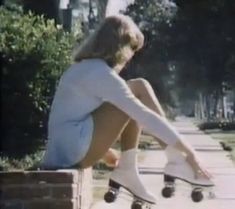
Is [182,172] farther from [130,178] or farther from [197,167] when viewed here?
[130,178]

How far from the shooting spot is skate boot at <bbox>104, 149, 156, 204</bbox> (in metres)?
5.23

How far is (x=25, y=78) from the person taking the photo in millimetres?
13289

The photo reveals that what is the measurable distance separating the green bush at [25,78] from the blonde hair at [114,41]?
8.21m

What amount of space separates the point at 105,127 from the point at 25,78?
27.5 feet

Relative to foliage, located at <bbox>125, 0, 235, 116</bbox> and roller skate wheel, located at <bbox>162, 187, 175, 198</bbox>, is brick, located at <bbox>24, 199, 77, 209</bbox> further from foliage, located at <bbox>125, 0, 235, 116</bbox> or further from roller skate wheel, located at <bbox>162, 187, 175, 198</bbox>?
foliage, located at <bbox>125, 0, 235, 116</bbox>

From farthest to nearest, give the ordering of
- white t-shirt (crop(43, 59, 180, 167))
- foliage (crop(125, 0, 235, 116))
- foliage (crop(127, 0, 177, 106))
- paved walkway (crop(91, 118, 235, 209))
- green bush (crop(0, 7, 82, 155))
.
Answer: foliage (crop(127, 0, 177, 106)), foliage (crop(125, 0, 235, 116)), green bush (crop(0, 7, 82, 155)), paved walkway (crop(91, 118, 235, 209)), white t-shirt (crop(43, 59, 180, 167))

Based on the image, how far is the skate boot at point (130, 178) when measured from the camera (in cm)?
523

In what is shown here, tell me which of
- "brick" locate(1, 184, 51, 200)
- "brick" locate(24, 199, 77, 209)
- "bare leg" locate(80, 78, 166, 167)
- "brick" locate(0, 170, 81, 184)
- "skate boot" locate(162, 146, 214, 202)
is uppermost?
"bare leg" locate(80, 78, 166, 167)

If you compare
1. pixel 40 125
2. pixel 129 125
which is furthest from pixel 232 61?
pixel 129 125

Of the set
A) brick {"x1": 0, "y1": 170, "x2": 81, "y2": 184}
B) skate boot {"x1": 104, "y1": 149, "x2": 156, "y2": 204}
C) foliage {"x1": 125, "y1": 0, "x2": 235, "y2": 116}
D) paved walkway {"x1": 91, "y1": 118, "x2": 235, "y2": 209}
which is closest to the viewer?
brick {"x1": 0, "y1": 170, "x2": 81, "y2": 184}

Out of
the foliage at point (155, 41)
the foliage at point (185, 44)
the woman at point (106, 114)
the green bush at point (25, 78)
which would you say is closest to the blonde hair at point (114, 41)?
the woman at point (106, 114)

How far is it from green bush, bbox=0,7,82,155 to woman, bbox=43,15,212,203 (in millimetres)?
8062

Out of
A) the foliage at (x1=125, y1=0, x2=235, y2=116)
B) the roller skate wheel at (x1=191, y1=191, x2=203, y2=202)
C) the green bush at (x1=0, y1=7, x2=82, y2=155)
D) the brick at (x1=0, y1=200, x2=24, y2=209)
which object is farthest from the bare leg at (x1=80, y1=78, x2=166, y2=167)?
the foliage at (x1=125, y1=0, x2=235, y2=116)

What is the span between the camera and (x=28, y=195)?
16.9ft
